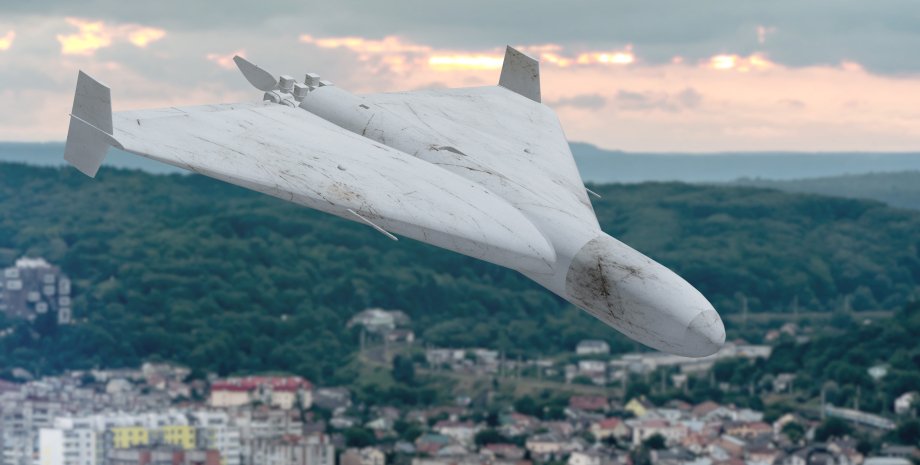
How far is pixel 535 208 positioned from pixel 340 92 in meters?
7.32

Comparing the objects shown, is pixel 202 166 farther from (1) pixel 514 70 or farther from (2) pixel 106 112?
(1) pixel 514 70

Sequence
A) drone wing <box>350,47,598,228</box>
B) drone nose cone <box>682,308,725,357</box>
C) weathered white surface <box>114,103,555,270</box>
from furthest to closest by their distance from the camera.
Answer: drone wing <box>350,47,598,228</box>
drone nose cone <box>682,308,725,357</box>
weathered white surface <box>114,103,555,270</box>

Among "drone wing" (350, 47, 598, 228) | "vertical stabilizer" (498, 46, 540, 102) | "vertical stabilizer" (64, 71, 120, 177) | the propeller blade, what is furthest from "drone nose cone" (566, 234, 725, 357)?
"vertical stabilizer" (498, 46, 540, 102)

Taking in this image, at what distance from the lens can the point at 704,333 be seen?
121 feet

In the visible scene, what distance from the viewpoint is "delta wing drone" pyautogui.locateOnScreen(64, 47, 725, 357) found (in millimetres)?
35906

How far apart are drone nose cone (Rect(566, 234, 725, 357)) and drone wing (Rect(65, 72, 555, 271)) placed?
2.89ft

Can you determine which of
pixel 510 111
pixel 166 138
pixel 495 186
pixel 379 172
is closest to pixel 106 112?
pixel 166 138

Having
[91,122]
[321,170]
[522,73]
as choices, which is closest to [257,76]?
[522,73]

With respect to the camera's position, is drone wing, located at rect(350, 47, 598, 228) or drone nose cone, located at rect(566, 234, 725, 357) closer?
drone nose cone, located at rect(566, 234, 725, 357)

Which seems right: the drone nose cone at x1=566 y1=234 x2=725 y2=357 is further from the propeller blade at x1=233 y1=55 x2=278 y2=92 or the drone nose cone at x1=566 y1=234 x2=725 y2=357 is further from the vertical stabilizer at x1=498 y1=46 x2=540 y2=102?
the vertical stabilizer at x1=498 y1=46 x2=540 y2=102

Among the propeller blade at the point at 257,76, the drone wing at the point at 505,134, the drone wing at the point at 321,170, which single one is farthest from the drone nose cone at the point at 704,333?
the propeller blade at the point at 257,76

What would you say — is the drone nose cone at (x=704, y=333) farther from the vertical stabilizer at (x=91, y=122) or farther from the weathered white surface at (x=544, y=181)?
the vertical stabilizer at (x=91, y=122)

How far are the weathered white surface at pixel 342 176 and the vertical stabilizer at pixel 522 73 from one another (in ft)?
35.7

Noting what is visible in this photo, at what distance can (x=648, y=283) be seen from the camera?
3744 cm
